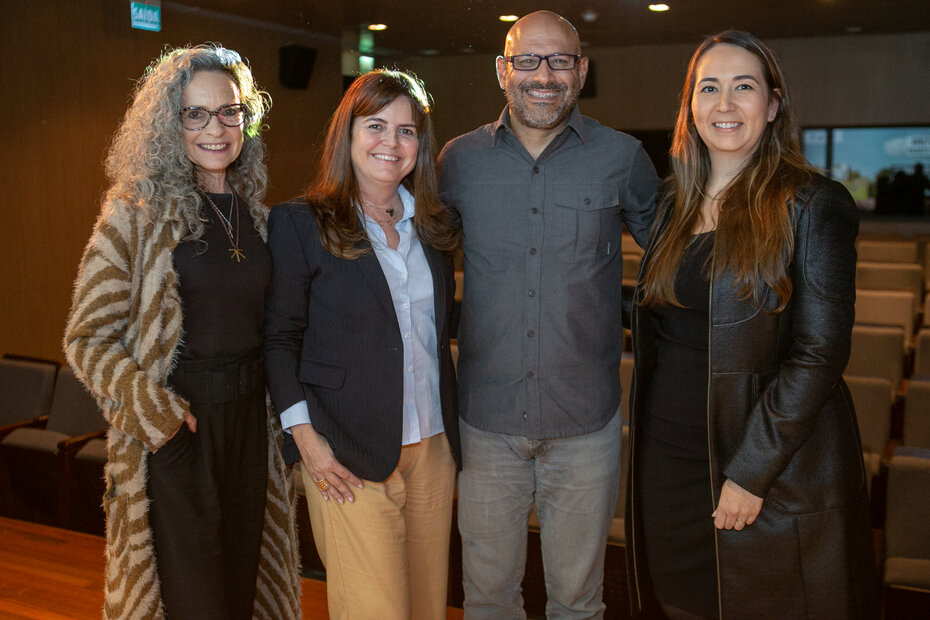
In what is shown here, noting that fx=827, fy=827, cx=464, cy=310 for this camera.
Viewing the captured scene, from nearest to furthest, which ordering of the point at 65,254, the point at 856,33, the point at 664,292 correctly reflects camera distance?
the point at 664,292 < the point at 65,254 < the point at 856,33

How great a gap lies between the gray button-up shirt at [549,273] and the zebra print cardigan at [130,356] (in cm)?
75

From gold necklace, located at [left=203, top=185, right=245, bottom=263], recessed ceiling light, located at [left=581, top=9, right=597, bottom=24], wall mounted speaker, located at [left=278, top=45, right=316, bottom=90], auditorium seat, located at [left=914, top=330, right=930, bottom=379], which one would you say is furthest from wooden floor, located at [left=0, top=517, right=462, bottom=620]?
recessed ceiling light, located at [left=581, top=9, right=597, bottom=24]

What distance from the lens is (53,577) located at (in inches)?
121

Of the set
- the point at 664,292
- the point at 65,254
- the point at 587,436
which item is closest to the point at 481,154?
the point at 664,292

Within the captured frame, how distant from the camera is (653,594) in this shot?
2064 millimetres

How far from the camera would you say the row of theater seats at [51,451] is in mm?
3713

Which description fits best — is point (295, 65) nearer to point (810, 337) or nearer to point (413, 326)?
point (413, 326)

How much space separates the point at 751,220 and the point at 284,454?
3.98 ft

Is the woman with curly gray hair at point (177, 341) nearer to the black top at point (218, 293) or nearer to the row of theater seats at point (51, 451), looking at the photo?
the black top at point (218, 293)

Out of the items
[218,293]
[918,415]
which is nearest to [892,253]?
[918,415]

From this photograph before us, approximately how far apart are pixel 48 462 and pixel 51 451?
0.05m

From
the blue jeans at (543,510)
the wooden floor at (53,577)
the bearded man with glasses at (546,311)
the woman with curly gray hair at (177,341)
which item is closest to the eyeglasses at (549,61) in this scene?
the bearded man with glasses at (546,311)

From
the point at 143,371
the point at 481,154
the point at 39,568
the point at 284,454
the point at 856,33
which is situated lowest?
the point at 39,568

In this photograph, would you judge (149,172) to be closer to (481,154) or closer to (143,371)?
(143,371)
